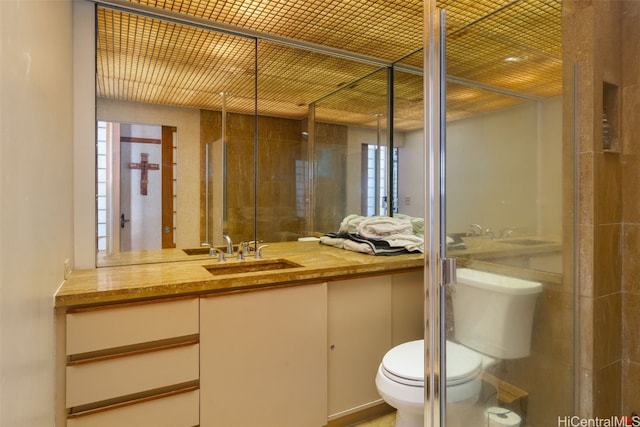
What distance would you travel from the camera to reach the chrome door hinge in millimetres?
1100

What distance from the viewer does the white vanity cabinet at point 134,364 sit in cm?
134

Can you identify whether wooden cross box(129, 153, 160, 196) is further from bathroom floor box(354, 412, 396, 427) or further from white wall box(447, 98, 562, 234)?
bathroom floor box(354, 412, 396, 427)

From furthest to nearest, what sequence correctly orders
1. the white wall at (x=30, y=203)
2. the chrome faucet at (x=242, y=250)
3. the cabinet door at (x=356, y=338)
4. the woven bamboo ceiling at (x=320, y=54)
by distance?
1. the chrome faucet at (x=242, y=250)
2. the cabinet door at (x=356, y=338)
3. the woven bamboo ceiling at (x=320, y=54)
4. the white wall at (x=30, y=203)

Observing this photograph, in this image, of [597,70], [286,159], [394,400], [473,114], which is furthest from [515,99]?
[286,159]

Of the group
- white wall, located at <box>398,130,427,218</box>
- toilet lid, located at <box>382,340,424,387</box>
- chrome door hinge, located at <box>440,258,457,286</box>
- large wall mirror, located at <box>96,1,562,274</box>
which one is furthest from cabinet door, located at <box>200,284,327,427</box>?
white wall, located at <box>398,130,427,218</box>

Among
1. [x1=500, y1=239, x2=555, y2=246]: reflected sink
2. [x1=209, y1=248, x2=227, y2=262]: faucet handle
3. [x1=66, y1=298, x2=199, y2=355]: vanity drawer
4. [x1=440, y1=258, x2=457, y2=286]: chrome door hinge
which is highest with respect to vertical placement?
[x1=500, y1=239, x2=555, y2=246]: reflected sink

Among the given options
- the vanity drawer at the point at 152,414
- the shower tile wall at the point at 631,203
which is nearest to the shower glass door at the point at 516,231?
the shower tile wall at the point at 631,203

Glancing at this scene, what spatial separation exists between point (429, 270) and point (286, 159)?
1693 mm

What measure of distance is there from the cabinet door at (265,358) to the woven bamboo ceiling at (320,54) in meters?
1.18

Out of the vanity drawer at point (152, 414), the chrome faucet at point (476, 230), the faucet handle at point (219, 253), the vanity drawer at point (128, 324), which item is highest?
the chrome faucet at point (476, 230)

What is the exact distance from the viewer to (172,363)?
1.48 metres

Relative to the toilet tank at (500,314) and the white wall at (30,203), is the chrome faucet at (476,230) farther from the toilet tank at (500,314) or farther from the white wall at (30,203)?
the white wall at (30,203)

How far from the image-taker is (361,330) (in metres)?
1.95

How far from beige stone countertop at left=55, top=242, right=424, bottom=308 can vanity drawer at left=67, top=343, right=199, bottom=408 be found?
24cm
